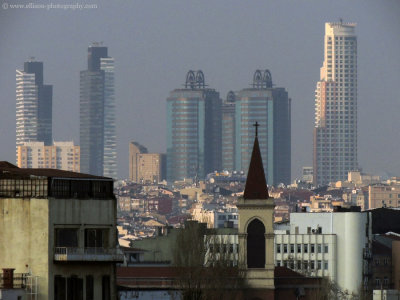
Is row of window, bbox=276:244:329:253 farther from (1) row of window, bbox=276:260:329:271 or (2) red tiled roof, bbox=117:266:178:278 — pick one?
(2) red tiled roof, bbox=117:266:178:278

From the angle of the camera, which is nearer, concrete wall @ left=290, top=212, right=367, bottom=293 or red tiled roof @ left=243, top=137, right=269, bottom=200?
red tiled roof @ left=243, top=137, right=269, bottom=200

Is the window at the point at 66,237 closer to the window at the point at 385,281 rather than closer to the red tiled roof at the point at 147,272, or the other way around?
the red tiled roof at the point at 147,272

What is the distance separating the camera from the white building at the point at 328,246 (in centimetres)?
14475

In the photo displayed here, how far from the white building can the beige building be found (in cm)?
8964

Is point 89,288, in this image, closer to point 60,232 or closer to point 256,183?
point 60,232

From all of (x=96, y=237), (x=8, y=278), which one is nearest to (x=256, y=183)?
(x=96, y=237)

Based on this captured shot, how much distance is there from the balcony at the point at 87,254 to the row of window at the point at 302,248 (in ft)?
329

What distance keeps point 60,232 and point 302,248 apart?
336 ft

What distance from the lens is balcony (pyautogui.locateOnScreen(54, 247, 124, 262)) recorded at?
48312 mm

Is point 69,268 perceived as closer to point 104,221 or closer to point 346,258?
point 104,221

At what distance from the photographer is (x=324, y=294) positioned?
110m

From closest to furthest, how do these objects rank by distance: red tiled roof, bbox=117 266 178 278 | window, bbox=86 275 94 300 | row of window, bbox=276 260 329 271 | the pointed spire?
window, bbox=86 275 94 300 < red tiled roof, bbox=117 266 178 278 < the pointed spire < row of window, bbox=276 260 329 271

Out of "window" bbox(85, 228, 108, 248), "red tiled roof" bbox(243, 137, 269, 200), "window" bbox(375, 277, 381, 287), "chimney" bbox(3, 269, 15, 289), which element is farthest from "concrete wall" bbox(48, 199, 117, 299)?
"window" bbox(375, 277, 381, 287)

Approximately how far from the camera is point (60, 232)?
48.8 meters
